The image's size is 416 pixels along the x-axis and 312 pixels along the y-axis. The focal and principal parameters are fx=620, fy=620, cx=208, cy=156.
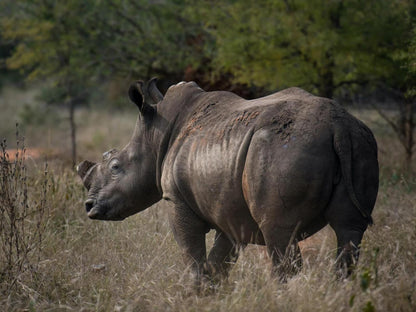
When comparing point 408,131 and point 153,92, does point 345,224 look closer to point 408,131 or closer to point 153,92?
point 153,92

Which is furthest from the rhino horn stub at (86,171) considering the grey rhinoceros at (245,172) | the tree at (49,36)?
the tree at (49,36)

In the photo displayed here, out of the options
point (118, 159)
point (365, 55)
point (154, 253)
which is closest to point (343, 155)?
point (118, 159)

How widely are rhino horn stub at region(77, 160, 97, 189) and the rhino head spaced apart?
4.0 inches

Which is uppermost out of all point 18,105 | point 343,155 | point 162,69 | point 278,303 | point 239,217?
point 343,155

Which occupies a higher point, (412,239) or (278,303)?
(278,303)

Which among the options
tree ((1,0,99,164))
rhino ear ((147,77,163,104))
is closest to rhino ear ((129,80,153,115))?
rhino ear ((147,77,163,104))

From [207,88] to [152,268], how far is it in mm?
8443

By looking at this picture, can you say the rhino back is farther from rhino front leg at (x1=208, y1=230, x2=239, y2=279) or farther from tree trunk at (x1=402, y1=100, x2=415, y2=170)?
tree trunk at (x1=402, y1=100, x2=415, y2=170)

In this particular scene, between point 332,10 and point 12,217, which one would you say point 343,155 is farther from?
point 332,10

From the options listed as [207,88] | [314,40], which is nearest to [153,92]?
[314,40]

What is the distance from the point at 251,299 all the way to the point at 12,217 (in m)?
2.25

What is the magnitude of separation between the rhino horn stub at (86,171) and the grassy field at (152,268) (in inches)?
12.4

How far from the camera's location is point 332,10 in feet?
31.2

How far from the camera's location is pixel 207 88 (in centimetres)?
1323
